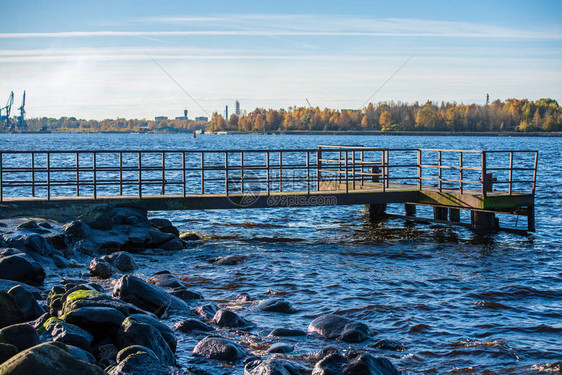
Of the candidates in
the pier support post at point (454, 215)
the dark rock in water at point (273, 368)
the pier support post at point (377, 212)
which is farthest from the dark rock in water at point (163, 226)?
Result: the dark rock in water at point (273, 368)

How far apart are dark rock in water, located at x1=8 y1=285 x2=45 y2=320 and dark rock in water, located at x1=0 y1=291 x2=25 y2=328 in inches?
12.1

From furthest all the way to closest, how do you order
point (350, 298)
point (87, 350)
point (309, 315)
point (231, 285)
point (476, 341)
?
point (231, 285) < point (350, 298) < point (309, 315) < point (476, 341) < point (87, 350)

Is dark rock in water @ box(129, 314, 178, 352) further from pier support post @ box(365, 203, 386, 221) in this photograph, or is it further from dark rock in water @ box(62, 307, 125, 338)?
pier support post @ box(365, 203, 386, 221)

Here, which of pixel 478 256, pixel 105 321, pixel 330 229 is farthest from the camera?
pixel 330 229

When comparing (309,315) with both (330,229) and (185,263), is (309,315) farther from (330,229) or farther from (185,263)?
(330,229)

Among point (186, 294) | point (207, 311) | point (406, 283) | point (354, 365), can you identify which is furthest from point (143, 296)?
point (406, 283)

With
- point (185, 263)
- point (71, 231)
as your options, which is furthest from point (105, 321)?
point (71, 231)

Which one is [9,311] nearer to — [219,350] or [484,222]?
[219,350]

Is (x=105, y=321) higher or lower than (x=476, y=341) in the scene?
higher

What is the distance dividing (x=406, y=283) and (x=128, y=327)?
7.49 meters

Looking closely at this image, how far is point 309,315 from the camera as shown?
11.5 m

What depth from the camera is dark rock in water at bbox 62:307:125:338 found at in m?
8.84

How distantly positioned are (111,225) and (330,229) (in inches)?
327

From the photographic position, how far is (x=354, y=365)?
8.25 m
